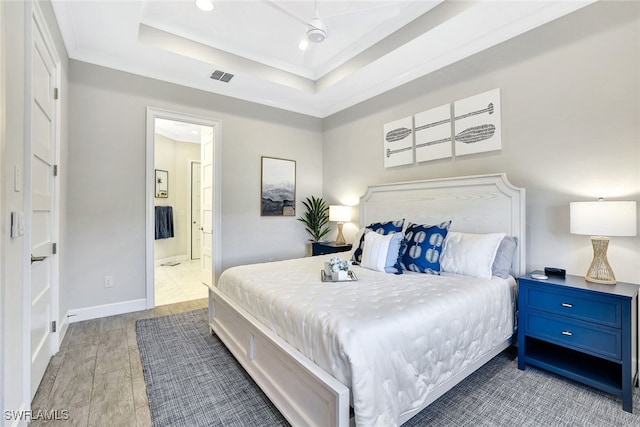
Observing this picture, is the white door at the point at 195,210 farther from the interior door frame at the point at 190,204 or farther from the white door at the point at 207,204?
the white door at the point at 207,204

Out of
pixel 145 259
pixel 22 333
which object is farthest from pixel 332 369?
pixel 145 259

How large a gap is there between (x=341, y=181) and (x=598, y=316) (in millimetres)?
3359

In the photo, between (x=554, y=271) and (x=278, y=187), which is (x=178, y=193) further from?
(x=554, y=271)

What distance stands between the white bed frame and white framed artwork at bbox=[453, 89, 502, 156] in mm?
366

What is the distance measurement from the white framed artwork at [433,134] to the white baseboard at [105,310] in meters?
3.74

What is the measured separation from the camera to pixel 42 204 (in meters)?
2.07

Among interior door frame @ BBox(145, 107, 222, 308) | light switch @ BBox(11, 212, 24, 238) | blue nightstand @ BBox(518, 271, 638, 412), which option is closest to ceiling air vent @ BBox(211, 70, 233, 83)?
interior door frame @ BBox(145, 107, 222, 308)

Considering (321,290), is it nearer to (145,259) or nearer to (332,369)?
(332,369)

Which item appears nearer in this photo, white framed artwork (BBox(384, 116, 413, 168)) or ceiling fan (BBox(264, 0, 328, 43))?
ceiling fan (BBox(264, 0, 328, 43))

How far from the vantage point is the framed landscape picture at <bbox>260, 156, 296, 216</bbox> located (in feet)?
14.6

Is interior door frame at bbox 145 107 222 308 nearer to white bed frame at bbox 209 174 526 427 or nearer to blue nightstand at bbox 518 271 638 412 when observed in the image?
white bed frame at bbox 209 174 526 427

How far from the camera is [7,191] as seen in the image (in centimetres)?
135

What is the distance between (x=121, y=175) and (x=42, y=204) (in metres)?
1.38

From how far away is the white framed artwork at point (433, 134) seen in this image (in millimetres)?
3189
